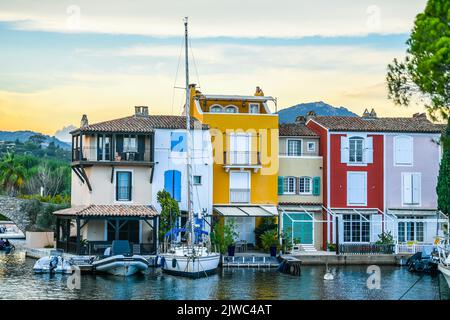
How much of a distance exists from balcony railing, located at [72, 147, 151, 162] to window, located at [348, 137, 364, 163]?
1217 centimetres

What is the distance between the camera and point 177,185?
4619 cm

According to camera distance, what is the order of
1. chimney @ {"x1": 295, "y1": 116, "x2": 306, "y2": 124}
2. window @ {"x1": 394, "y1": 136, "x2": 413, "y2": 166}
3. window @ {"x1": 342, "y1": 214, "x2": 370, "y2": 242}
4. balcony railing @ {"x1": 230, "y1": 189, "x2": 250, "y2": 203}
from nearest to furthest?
balcony railing @ {"x1": 230, "y1": 189, "x2": 250, "y2": 203}
window @ {"x1": 342, "y1": 214, "x2": 370, "y2": 242}
window @ {"x1": 394, "y1": 136, "x2": 413, "y2": 166}
chimney @ {"x1": 295, "y1": 116, "x2": 306, "y2": 124}

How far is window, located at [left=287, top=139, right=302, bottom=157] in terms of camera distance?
50.2m

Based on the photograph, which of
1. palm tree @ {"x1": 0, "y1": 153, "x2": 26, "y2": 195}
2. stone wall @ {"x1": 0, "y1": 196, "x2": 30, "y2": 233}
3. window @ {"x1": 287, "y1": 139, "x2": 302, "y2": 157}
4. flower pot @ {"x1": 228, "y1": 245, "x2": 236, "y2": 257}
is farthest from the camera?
palm tree @ {"x1": 0, "y1": 153, "x2": 26, "y2": 195}

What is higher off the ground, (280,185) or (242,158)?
(242,158)

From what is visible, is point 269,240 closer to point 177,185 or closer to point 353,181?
point 177,185

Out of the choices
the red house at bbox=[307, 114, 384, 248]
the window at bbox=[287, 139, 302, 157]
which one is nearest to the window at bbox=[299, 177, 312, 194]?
the red house at bbox=[307, 114, 384, 248]

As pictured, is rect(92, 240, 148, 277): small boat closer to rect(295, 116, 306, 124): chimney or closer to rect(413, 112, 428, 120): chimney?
rect(295, 116, 306, 124): chimney

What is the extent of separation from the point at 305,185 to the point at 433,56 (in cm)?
2524

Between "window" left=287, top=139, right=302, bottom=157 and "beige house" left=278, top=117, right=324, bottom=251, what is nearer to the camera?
"beige house" left=278, top=117, right=324, bottom=251

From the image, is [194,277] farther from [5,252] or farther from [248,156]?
[5,252]

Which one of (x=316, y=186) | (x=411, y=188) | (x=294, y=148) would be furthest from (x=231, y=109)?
(x=411, y=188)

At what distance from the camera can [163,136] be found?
4644 centimetres
